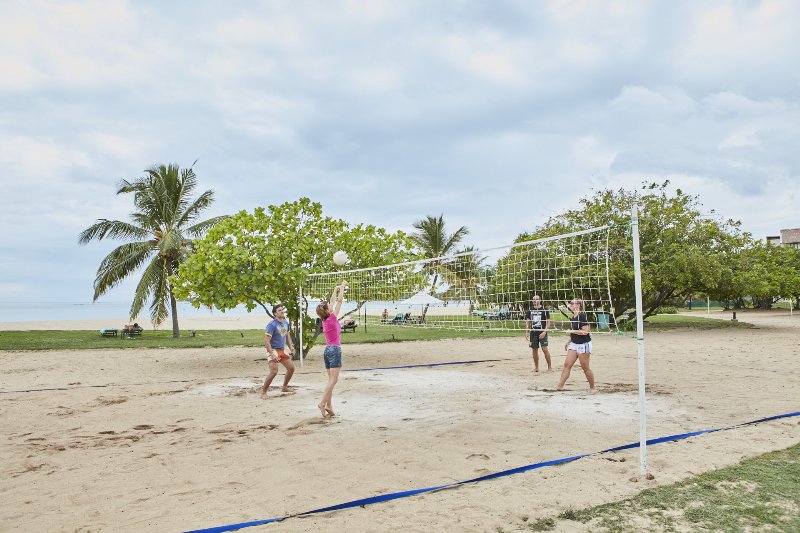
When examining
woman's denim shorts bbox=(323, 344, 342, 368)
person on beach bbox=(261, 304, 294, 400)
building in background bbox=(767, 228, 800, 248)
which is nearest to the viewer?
woman's denim shorts bbox=(323, 344, 342, 368)

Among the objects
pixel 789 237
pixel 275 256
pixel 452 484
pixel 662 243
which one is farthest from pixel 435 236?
pixel 789 237

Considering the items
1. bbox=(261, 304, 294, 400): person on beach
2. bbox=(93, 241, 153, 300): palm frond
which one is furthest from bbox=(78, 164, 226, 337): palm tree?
bbox=(261, 304, 294, 400): person on beach

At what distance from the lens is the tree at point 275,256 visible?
12.2m

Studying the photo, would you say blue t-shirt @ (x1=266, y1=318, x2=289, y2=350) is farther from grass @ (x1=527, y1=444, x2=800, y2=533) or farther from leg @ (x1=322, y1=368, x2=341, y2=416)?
grass @ (x1=527, y1=444, x2=800, y2=533)

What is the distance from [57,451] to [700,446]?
→ 6.38 meters

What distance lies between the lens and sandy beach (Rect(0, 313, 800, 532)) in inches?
153

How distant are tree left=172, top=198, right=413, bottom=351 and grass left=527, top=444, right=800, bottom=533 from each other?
31.1 ft

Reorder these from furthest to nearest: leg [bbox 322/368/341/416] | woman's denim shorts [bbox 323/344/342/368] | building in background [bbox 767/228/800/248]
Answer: building in background [bbox 767/228/800/248], woman's denim shorts [bbox 323/344/342/368], leg [bbox 322/368/341/416]

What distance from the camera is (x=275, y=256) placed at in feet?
39.9

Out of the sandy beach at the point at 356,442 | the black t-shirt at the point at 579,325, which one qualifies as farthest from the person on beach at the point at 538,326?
the black t-shirt at the point at 579,325

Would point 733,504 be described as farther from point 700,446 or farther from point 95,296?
point 95,296

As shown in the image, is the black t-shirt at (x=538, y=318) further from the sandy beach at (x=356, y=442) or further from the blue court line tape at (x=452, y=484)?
the blue court line tape at (x=452, y=484)

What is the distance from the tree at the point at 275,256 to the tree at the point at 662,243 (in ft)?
37.9

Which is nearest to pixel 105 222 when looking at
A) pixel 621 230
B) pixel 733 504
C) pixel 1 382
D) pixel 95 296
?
pixel 95 296
